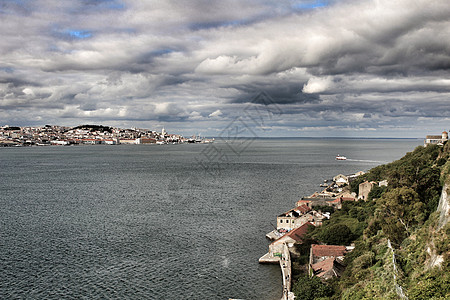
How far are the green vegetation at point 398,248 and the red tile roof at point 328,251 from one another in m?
1.19

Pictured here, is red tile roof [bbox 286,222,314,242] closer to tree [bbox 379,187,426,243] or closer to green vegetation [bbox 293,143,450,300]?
green vegetation [bbox 293,143,450,300]

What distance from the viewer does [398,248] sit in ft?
52.8

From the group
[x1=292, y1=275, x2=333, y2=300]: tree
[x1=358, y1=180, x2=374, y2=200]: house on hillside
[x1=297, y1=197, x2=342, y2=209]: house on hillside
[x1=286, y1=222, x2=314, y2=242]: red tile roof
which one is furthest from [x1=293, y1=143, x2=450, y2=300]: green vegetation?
[x1=297, y1=197, x2=342, y2=209]: house on hillside

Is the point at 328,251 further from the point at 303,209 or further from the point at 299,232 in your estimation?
the point at 303,209

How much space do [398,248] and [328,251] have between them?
4.65m

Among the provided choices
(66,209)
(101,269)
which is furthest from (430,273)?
(66,209)

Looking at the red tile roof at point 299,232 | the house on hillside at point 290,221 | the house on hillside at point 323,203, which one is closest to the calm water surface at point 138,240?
the house on hillside at point 290,221

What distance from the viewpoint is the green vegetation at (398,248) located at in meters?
11.2

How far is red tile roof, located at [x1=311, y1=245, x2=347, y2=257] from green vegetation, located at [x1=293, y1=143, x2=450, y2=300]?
1192 millimetres

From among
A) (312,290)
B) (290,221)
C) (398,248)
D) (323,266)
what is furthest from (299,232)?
(312,290)

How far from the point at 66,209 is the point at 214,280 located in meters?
22.6

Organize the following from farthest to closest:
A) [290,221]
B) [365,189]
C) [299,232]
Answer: [365,189] → [290,221] → [299,232]

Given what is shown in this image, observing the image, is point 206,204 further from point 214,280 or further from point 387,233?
point 387,233

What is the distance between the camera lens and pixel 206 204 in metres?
38.4
